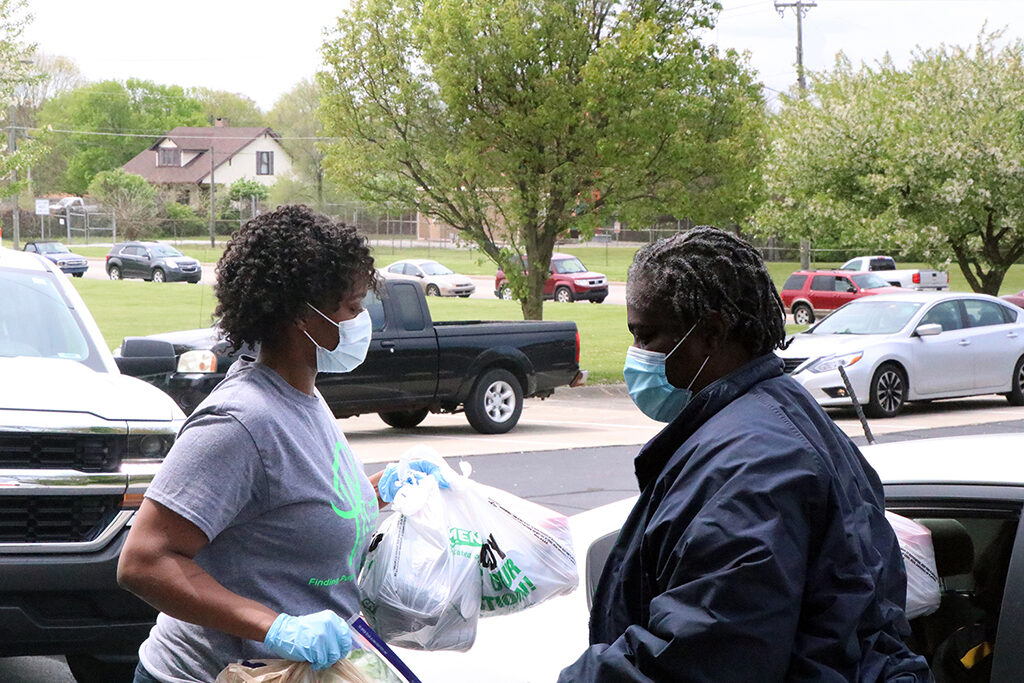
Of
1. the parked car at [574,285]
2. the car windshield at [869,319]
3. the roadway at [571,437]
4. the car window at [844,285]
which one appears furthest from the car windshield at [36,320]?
the parked car at [574,285]

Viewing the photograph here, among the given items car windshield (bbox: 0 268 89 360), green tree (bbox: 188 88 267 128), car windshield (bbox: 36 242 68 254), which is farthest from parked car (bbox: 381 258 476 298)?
green tree (bbox: 188 88 267 128)

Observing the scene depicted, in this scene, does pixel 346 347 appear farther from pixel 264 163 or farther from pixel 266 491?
pixel 264 163

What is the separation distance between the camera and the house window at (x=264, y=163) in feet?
277

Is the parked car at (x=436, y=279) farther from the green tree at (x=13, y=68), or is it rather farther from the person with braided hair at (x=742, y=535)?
the person with braided hair at (x=742, y=535)

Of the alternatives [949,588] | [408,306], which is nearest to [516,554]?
A: [949,588]

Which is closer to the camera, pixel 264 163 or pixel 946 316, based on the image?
pixel 946 316

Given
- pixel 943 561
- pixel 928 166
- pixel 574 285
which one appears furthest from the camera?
pixel 574 285

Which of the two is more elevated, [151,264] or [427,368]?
[151,264]

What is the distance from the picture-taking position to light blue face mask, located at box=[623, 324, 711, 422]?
2248 mm

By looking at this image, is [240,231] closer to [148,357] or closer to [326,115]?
[148,357]

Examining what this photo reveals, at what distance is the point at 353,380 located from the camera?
1277 centimetres

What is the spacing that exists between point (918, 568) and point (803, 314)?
33.8 meters

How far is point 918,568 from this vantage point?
8.51 feet

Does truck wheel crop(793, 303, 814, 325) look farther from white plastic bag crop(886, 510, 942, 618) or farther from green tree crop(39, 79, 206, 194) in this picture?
green tree crop(39, 79, 206, 194)
